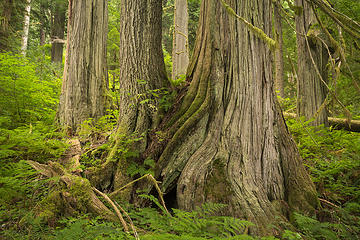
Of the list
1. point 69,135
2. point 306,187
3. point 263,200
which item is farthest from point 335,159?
point 69,135

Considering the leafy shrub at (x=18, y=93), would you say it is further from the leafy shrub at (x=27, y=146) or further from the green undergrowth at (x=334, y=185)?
the green undergrowth at (x=334, y=185)

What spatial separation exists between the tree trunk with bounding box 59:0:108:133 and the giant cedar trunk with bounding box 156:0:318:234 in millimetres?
2800

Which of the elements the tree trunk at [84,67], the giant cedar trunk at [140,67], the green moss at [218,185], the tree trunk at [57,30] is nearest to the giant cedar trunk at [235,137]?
the green moss at [218,185]

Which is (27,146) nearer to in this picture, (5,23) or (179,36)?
(179,36)

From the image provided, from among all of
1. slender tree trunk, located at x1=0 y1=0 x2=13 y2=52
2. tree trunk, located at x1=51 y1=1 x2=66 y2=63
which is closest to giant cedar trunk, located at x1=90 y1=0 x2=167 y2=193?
slender tree trunk, located at x1=0 y1=0 x2=13 y2=52

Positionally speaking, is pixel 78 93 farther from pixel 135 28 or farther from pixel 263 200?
pixel 263 200

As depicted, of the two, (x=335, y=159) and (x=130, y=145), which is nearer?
(x=130, y=145)

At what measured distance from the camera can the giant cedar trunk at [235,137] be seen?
282 centimetres

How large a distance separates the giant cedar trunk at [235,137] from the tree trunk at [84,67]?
2.80m

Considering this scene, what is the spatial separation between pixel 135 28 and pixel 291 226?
344 cm

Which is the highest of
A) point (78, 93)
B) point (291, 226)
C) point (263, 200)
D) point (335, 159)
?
point (78, 93)

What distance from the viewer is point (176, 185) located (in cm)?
306

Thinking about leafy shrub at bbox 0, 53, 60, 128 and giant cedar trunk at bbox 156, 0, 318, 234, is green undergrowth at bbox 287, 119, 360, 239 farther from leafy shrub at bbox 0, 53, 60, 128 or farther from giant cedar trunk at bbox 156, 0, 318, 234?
leafy shrub at bbox 0, 53, 60, 128

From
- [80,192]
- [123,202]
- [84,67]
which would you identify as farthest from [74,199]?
[84,67]
